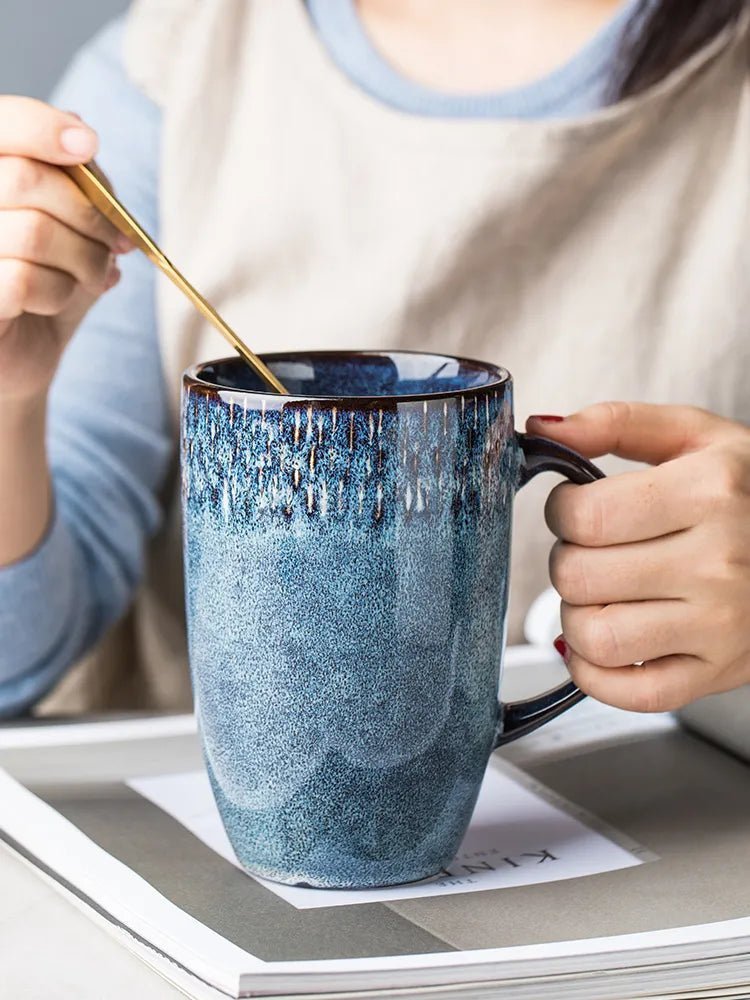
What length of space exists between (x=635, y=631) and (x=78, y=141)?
11.8 inches

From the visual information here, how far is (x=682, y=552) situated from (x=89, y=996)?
0.27 meters

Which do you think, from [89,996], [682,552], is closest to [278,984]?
[89,996]

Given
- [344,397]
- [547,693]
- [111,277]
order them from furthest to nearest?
[111,277] < [547,693] < [344,397]

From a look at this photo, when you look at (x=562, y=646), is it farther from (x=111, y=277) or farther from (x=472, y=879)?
(x=111, y=277)

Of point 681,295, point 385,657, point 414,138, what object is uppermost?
point 414,138

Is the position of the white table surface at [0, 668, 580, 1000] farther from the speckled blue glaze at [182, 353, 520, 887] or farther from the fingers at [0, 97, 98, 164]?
the fingers at [0, 97, 98, 164]

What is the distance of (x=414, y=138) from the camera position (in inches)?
34.6

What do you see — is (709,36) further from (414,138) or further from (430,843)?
(430,843)

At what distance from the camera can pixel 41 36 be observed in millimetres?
1397

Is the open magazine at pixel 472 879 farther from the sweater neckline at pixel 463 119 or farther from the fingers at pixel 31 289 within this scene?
the sweater neckline at pixel 463 119

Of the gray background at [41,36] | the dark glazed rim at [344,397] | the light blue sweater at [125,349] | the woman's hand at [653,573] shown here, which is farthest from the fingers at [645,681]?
the gray background at [41,36]

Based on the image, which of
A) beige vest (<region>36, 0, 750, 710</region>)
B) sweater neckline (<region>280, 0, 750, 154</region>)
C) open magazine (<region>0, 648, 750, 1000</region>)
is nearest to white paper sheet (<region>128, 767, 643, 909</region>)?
open magazine (<region>0, 648, 750, 1000</region>)

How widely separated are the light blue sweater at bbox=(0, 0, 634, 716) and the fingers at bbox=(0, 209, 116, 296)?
27 centimetres

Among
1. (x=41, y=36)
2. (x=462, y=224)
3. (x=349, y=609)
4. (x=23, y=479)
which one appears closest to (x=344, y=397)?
(x=349, y=609)
